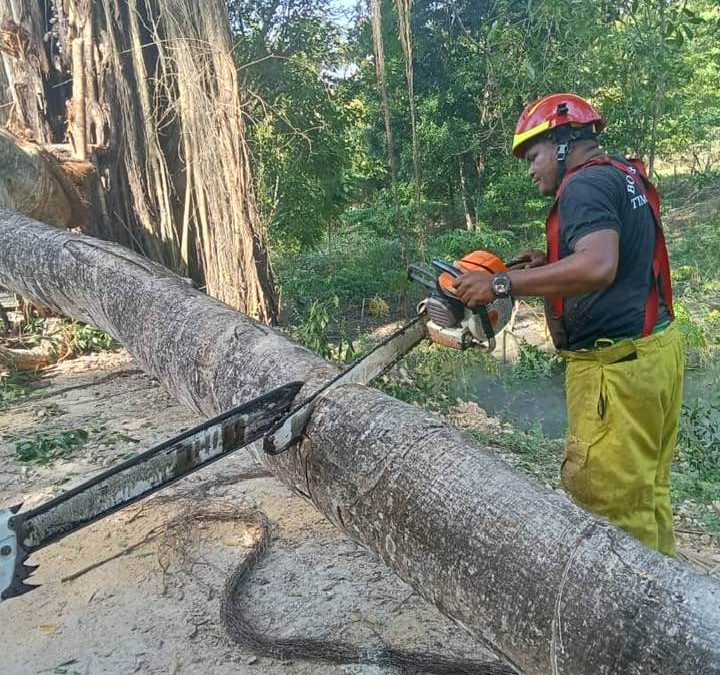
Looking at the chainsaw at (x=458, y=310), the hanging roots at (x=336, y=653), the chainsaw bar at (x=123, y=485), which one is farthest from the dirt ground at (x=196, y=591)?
the chainsaw at (x=458, y=310)

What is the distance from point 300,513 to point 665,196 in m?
14.9

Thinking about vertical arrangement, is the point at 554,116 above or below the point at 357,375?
above

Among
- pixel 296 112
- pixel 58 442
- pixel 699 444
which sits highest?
pixel 296 112

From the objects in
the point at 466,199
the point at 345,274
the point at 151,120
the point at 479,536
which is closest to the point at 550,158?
the point at 479,536

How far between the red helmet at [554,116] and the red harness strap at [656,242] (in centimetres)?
16

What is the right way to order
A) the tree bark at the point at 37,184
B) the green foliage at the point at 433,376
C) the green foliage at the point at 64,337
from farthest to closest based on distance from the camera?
the green foliage at the point at 64,337 → the tree bark at the point at 37,184 → the green foliage at the point at 433,376

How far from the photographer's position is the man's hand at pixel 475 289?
2.19 meters

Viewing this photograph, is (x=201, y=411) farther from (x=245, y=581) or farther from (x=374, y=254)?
(x=374, y=254)

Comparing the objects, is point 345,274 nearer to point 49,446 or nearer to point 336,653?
point 49,446

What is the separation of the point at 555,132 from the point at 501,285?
60 centimetres

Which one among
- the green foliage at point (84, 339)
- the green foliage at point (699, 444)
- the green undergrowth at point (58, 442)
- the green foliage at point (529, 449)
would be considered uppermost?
the green foliage at point (84, 339)

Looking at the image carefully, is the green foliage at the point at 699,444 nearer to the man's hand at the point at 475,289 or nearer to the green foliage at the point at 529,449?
the green foliage at the point at 529,449

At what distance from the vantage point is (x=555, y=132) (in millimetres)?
2316

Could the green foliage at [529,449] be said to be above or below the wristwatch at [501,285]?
below
